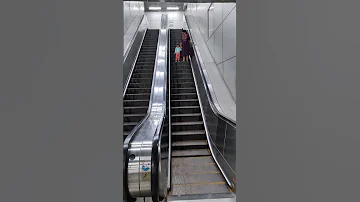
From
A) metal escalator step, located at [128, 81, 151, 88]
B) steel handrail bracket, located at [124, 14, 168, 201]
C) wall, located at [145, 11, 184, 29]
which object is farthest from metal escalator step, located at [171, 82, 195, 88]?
wall, located at [145, 11, 184, 29]

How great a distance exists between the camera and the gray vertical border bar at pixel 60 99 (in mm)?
347

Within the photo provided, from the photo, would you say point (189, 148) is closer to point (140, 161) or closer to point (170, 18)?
point (140, 161)

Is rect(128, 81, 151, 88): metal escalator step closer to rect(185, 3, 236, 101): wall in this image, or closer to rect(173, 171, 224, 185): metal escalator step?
rect(185, 3, 236, 101): wall

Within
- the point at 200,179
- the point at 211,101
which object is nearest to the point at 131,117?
the point at 211,101

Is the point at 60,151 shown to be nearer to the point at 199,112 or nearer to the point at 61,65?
the point at 61,65

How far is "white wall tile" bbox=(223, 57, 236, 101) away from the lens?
17.5 ft

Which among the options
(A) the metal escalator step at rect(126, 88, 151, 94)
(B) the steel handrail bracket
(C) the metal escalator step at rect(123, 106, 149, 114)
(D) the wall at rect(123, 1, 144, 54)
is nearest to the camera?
(B) the steel handrail bracket

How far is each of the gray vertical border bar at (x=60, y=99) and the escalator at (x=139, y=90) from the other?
13.3ft

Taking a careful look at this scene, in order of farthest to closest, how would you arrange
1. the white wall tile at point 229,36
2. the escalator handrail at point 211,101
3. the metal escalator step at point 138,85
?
the metal escalator step at point 138,85, the white wall tile at point 229,36, the escalator handrail at point 211,101

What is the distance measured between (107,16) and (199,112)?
16.8 ft

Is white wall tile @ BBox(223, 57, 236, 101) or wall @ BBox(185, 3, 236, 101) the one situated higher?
wall @ BBox(185, 3, 236, 101)

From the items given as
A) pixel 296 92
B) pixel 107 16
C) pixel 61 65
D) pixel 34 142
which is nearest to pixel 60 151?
pixel 34 142

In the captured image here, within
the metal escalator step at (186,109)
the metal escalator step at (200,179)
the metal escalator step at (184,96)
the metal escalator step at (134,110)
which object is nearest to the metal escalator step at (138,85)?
the metal escalator step at (184,96)

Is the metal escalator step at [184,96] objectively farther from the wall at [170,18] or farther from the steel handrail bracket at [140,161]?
the wall at [170,18]
